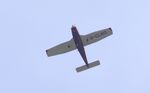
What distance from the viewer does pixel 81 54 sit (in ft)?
652

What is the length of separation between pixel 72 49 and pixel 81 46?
8.07 feet

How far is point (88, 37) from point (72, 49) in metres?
3.67

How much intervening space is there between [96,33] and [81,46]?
437cm

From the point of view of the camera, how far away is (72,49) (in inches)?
7840

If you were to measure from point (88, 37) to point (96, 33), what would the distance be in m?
1.82

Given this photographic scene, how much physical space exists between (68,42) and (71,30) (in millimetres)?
6269

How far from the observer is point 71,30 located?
193000mm

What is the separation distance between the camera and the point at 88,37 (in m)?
199

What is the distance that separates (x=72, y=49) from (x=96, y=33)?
17.5ft

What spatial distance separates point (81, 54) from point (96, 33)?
4.83m

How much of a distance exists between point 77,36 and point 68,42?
4.90m

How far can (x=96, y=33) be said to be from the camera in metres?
200

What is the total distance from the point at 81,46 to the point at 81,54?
6.88 ft

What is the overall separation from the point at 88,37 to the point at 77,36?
505cm
